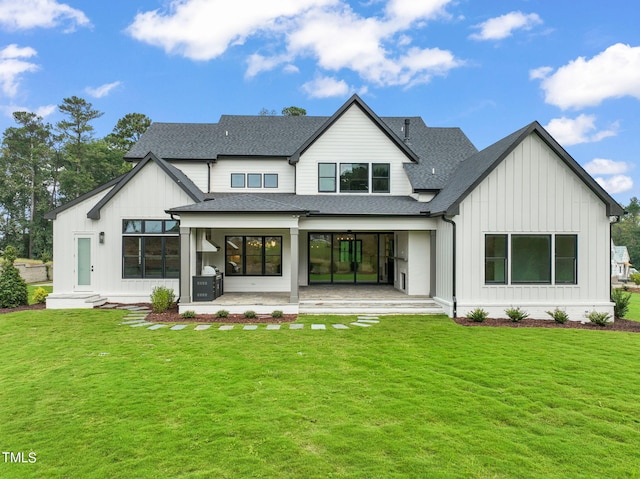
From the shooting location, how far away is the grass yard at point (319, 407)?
371cm

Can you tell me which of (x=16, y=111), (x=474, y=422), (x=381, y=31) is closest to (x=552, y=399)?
(x=474, y=422)

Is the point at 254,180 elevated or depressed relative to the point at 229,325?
elevated

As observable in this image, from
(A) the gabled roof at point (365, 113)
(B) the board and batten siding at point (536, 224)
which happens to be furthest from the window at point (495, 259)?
(A) the gabled roof at point (365, 113)

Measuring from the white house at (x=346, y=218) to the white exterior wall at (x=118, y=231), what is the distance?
4 cm

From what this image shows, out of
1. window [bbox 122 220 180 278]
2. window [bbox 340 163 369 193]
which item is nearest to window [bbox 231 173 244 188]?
window [bbox 122 220 180 278]

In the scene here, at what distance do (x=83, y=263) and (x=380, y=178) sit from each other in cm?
1248

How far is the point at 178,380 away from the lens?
19.7 feet

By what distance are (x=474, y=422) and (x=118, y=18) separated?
26.0 m

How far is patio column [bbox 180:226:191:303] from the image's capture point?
12.2m

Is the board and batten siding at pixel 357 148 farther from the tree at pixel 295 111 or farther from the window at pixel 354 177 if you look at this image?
the tree at pixel 295 111

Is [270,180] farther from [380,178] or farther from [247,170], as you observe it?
[380,178]

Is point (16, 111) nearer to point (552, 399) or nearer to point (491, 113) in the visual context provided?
point (491, 113)

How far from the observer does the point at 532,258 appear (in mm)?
11797

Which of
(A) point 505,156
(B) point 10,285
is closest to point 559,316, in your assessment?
(A) point 505,156
